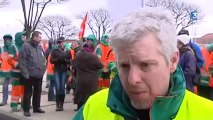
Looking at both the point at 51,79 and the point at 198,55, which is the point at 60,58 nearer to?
the point at 51,79

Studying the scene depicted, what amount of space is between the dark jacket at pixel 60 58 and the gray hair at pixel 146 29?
6952mm

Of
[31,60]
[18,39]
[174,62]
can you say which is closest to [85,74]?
[31,60]

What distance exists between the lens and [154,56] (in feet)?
4.49

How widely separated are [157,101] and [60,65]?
7.31m

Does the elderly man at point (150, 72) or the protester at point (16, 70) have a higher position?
the elderly man at point (150, 72)

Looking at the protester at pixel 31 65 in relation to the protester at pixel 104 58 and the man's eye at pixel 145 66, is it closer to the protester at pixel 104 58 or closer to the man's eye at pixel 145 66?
the protester at pixel 104 58

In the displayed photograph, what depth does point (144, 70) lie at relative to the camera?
1367 millimetres

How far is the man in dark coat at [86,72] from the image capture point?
6.85 meters

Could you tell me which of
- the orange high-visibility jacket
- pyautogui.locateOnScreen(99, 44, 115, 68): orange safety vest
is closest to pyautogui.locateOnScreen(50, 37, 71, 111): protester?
pyautogui.locateOnScreen(99, 44, 115, 68): orange safety vest

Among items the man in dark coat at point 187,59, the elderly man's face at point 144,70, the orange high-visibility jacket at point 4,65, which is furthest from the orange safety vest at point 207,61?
the elderly man's face at point 144,70

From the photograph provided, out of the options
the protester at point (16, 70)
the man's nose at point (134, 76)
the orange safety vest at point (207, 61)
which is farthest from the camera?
the protester at point (16, 70)

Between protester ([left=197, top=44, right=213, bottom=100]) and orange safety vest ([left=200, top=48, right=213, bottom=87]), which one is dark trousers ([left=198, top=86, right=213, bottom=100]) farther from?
orange safety vest ([left=200, top=48, right=213, bottom=87])

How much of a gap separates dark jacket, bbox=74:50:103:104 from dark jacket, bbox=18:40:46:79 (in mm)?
1059

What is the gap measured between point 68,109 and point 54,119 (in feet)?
3.84
